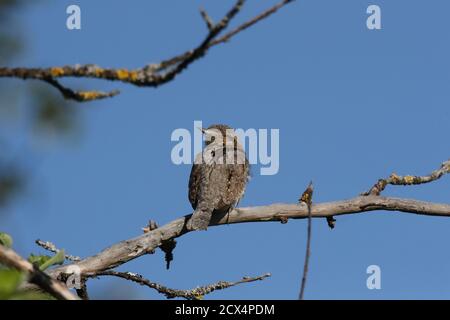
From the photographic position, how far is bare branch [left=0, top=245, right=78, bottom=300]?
2201mm

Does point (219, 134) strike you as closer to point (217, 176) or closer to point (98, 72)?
point (217, 176)

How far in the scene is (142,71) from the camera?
245 cm

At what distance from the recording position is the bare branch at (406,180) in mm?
6977

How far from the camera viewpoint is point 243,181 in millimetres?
8406

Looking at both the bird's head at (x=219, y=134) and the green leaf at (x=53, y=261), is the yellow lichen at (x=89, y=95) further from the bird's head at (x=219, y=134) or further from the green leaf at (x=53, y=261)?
the bird's head at (x=219, y=134)

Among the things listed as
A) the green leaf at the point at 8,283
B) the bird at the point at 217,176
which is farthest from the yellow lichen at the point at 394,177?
the green leaf at the point at 8,283

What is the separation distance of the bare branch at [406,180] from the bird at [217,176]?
1.46m

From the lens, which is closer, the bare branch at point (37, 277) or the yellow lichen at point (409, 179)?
the bare branch at point (37, 277)

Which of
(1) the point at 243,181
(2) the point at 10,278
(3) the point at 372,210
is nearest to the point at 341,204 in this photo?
(3) the point at 372,210

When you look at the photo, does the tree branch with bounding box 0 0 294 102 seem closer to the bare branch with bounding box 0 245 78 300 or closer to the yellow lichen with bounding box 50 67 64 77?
the yellow lichen with bounding box 50 67 64 77

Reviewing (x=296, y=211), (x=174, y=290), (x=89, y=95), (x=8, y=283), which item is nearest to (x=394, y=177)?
(x=296, y=211)

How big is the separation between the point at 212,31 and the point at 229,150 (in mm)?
6664

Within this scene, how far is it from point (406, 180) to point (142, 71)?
197 inches
